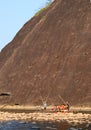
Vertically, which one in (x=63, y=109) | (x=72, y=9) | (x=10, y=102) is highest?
(x=72, y=9)

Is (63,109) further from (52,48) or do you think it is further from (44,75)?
(52,48)

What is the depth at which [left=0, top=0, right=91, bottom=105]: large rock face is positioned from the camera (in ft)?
211

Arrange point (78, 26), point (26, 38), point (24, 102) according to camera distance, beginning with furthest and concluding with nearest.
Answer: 1. point (26, 38)
2. point (78, 26)
3. point (24, 102)

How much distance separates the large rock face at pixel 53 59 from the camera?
6444 centimetres

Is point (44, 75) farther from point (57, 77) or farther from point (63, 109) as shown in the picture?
point (63, 109)

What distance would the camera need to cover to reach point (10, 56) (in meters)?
86.6

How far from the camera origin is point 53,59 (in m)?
73.2

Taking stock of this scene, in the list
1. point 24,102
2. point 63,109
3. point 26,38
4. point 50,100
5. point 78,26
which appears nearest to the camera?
point 63,109

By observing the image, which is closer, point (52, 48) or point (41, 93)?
point (41, 93)

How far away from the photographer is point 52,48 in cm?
7575

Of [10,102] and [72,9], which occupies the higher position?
[72,9]

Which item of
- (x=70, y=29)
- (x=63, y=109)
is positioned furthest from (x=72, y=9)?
(x=63, y=109)

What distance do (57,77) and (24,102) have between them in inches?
258

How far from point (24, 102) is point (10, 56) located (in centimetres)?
1915
